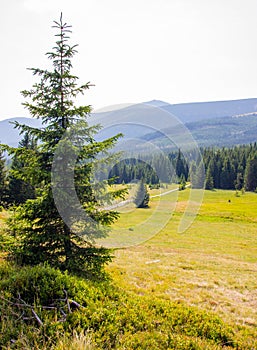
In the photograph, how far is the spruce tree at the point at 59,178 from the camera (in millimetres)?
8180

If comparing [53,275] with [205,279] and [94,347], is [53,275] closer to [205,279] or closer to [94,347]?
[94,347]

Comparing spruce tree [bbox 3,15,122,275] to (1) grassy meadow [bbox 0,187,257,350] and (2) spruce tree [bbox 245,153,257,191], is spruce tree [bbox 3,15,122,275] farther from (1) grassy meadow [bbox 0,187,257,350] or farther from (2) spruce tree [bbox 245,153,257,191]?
(2) spruce tree [bbox 245,153,257,191]

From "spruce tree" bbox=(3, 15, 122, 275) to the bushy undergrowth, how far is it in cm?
118

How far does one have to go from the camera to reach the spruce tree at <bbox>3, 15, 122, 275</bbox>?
8180 millimetres

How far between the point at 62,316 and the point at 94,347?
1.12 metres

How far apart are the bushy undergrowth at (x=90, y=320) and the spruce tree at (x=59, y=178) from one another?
3.88 feet

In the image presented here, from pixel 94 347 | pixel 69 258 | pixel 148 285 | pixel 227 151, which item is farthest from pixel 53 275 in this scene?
pixel 227 151

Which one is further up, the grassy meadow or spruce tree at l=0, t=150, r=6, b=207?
spruce tree at l=0, t=150, r=6, b=207

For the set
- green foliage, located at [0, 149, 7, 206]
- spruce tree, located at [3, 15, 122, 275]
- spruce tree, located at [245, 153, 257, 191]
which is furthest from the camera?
spruce tree, located at [245, 153, 257, 191]

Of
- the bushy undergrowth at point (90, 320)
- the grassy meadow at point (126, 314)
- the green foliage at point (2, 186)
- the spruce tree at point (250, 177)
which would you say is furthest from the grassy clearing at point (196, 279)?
the spruce tree at point (250, 177)

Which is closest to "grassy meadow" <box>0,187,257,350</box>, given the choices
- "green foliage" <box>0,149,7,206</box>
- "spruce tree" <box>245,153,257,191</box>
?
"green foliage" <box>0,149,7,206</box>

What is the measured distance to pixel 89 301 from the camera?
20.4 feet

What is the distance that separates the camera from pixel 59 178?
26.3 ft

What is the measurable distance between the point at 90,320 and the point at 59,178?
394cm
